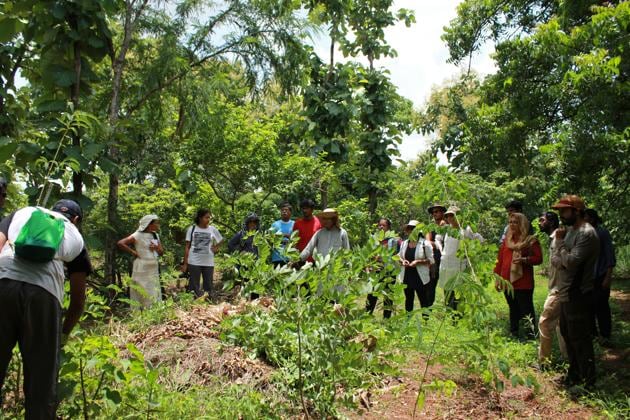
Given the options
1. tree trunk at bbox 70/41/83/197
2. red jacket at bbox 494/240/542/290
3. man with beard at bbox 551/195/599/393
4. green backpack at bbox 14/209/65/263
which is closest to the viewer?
green backpack at bbox 14/209/65/263

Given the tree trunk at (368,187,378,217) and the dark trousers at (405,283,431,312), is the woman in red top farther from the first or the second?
the tree trunk at (368,187,378,217)

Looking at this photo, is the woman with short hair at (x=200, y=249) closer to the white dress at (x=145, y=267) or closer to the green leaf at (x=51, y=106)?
the white dress at (x=145, y=267)

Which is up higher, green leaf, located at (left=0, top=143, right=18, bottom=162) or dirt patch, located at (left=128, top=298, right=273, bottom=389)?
green leaf, located at (left=0, top=143, right=18, bottom=162)

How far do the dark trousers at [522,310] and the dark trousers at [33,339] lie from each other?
4739 millimetres

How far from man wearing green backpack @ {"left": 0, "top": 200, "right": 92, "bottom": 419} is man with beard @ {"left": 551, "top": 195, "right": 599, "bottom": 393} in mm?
3973

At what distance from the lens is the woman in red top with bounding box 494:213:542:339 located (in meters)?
5.97

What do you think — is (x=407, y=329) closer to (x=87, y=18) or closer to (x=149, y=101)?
(x=87, y=18)

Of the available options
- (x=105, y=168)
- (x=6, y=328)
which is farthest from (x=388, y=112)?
(x=6, y=328)

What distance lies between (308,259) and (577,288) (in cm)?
296

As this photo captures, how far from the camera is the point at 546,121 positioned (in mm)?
7035

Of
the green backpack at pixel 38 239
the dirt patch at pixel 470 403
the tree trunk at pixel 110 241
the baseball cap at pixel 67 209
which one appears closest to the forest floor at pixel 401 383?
the dirt patch at pixel 470 403

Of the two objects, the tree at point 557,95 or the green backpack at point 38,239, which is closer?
the green backpack at point 38,239

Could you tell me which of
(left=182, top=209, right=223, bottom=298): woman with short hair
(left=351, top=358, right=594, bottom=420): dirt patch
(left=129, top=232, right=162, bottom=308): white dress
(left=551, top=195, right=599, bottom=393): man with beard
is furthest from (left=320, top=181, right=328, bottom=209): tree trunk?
(left=551, top=195, right=599, bottom=393): man with beard

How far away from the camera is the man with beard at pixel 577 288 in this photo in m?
4.50
